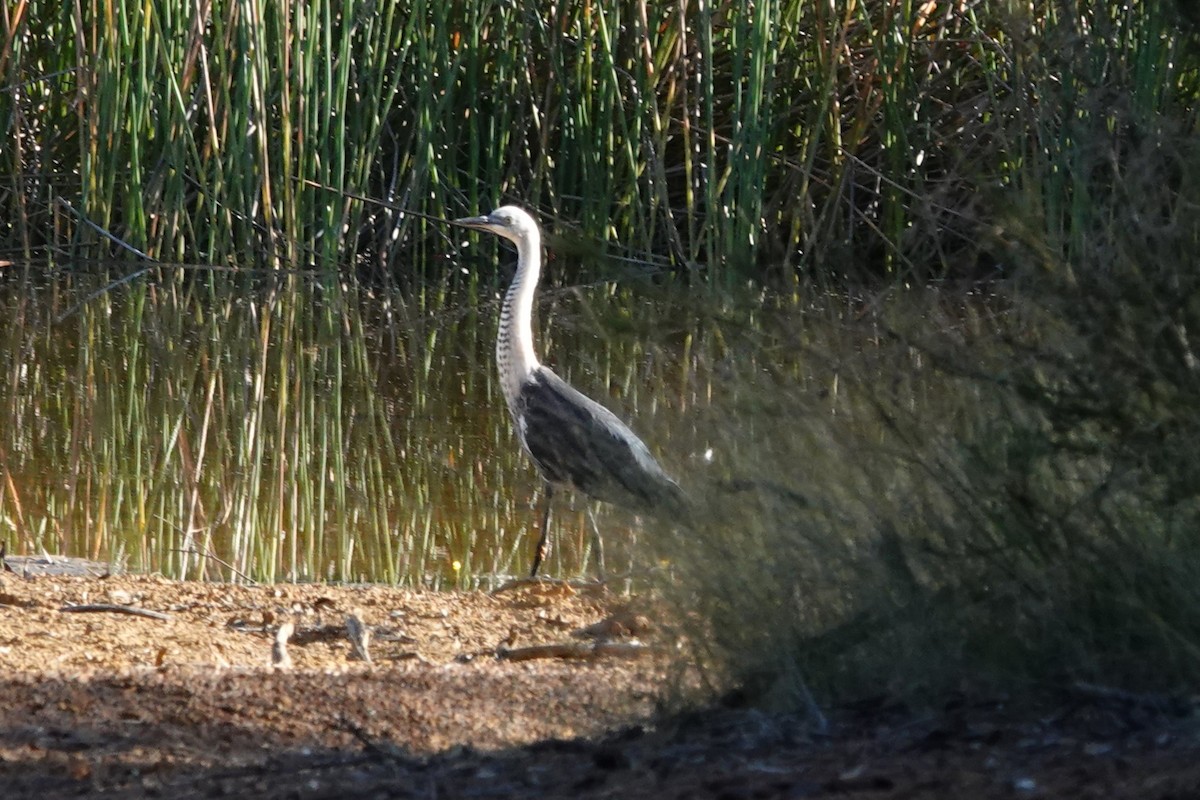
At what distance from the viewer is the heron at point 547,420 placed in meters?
5.13

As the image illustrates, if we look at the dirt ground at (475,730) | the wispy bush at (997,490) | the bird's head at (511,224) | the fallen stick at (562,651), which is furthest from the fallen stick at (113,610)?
the bird's head at (511,224)

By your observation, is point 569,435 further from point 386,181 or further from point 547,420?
point 386,181

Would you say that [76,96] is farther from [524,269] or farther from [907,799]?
[907,799]

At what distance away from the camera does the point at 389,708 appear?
3205 millimetres

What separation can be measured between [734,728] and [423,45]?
9.20 metres

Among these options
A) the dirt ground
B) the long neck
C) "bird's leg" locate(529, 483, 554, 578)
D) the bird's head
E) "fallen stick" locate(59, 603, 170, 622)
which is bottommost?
"fallen stick" locate(59, 603, 170, 622)

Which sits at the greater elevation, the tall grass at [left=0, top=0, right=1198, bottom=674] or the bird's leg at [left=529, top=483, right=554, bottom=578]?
the tall grass at [left=0, top=0, right=1198, bottom=674]

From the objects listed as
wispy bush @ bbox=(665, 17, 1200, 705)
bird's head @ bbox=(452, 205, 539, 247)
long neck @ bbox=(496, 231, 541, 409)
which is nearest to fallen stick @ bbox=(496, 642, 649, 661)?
wispy bush @ bbox=(665, 17, 1200, 705)

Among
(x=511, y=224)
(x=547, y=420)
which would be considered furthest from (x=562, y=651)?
(x=511, y=224)

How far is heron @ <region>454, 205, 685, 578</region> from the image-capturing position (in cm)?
513

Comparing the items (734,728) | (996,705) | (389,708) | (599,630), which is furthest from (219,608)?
(996,705)

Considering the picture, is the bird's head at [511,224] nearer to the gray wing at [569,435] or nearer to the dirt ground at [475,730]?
the gray wing at [569,435]

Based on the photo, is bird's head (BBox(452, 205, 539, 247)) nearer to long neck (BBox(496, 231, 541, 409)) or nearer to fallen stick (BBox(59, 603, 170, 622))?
long neck (BBox(496, 231, 541, 409))

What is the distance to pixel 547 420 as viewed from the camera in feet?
18.8
